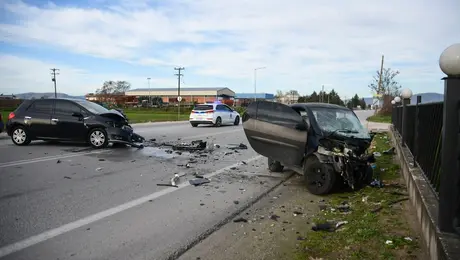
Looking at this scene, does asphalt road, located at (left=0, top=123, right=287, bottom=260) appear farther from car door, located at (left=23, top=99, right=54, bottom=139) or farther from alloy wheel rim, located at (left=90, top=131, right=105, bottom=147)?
car door, located at (left=23, top=99, right=54, bottom=139)

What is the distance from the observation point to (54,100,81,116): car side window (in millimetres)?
12281

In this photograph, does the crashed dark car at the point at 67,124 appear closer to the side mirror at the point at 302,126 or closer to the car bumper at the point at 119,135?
the car bumper at the point at 119,135

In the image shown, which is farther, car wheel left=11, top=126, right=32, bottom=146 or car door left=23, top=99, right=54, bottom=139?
car wheel left=11, top=126, right=32, bottom=146

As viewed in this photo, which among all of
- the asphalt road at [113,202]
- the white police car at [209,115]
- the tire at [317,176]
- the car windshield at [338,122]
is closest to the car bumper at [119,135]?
the asphalt road at [113,202]

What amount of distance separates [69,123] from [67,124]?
0.08m

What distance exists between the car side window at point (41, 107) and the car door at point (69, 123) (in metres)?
0.32

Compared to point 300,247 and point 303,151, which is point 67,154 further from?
point 300,247

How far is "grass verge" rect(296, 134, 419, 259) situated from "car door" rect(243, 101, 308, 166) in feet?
3.82

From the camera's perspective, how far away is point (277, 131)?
7293 millimetres

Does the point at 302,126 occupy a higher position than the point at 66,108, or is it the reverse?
the point at 66,108

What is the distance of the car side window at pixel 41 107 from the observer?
→ 1242 cm

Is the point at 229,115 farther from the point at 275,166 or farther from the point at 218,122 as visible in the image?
the point at 275,166

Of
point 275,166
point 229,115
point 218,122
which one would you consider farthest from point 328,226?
point 229,115

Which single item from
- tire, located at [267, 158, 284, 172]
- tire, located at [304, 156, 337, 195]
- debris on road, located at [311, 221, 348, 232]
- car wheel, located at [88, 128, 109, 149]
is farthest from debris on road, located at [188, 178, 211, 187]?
car wheel, located at [88, 128, 109, 149]
